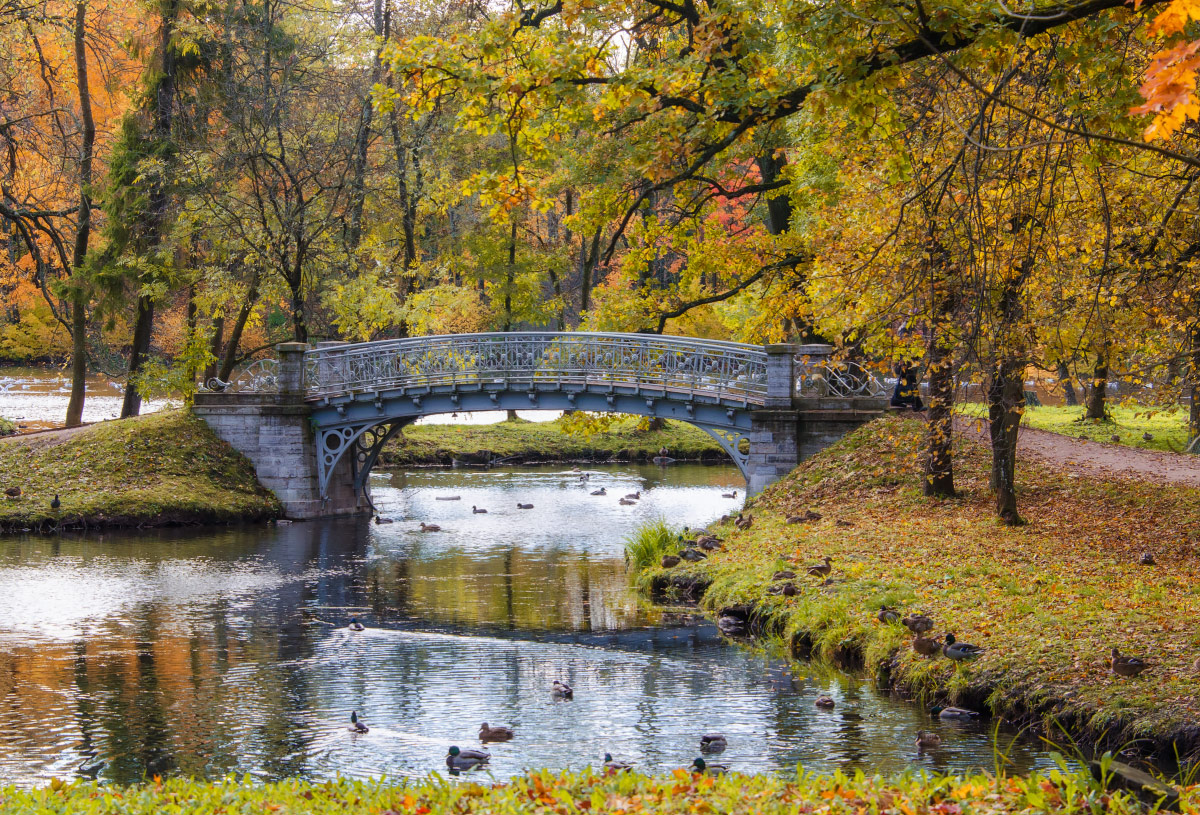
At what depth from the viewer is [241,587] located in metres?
15.8

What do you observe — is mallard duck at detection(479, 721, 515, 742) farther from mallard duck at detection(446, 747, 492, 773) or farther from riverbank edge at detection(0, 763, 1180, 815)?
riverbank edge at detection(0, 763, 1180, 815)

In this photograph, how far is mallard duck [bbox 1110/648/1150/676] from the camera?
826cm

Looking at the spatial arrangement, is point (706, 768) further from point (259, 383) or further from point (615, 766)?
Result: point (259, 383)

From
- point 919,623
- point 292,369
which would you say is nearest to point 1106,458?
point 919,623

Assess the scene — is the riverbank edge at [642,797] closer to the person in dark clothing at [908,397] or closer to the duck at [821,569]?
the duck at [821,569]

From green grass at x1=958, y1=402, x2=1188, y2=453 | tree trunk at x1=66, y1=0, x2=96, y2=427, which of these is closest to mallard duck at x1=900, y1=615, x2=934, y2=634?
green grass at x1=958, y1=402, x2=1188, y2=453

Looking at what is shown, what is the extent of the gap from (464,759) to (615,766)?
118cm

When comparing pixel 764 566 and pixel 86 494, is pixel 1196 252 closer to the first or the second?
pixel 764 566

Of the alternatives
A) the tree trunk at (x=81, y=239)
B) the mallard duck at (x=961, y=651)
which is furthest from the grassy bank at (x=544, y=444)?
the mallard duck at (x=961, y=651)

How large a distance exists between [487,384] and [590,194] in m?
10.7

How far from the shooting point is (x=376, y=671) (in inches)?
437

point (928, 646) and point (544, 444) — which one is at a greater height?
point (544, 444)

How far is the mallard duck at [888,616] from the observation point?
1101 cm

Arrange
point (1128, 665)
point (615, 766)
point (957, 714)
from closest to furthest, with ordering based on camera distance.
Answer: point (615, 766) → point (1128, 665) → point (957, 714)
